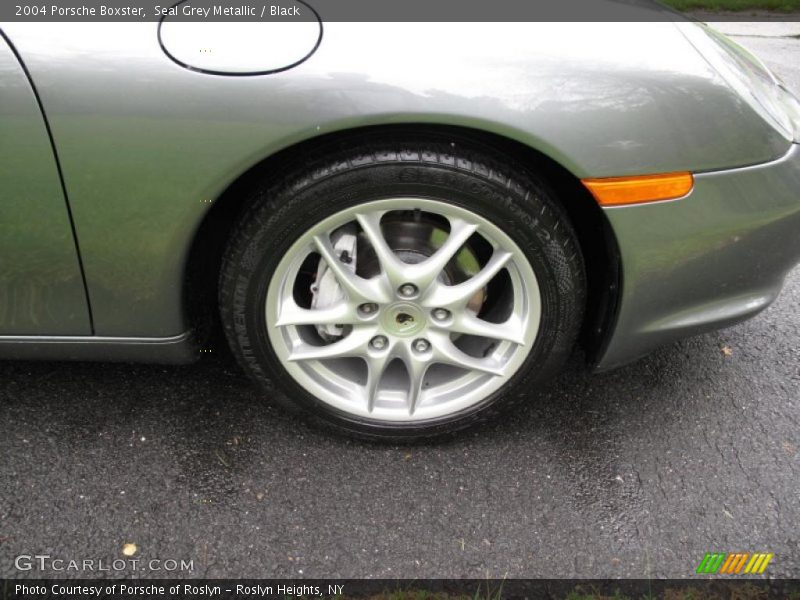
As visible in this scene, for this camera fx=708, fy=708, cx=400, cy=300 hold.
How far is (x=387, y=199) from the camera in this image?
1691 millimetres

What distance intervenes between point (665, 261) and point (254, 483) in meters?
1.23

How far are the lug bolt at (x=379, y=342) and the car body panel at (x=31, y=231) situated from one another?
2.43 feet

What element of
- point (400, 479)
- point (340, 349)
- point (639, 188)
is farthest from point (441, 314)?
point (639, 188)

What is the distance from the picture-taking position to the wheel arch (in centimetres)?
166

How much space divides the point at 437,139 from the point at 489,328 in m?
0.55

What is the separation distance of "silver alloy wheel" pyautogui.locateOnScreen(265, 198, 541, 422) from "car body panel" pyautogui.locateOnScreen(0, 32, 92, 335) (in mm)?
498


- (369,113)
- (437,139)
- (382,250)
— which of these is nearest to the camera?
(369,113)

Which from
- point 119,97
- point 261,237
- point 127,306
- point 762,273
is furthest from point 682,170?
point 127,306

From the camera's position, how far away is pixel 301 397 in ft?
6.51

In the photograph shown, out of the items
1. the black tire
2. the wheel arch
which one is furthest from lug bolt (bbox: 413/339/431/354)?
the wheel arch

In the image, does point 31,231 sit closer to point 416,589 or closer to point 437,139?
point 437,139

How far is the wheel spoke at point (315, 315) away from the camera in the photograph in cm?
186

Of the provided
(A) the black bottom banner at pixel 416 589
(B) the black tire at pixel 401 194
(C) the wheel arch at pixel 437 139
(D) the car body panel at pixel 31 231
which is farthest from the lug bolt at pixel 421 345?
(D) the car body panel at pixel 31 231

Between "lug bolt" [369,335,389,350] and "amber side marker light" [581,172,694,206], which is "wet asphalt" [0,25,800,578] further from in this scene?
"amber side marker light" [581,172,694,206]
